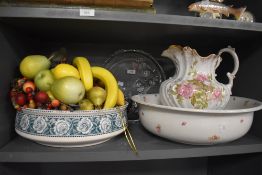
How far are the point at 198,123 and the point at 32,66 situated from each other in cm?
39

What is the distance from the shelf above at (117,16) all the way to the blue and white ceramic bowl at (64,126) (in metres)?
0.19

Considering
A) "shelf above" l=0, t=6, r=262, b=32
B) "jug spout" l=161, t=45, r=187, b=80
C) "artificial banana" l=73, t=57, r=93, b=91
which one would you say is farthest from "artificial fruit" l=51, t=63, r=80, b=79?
"jug spout" l=161, t=45, r=187, b=80

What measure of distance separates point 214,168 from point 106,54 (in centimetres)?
56

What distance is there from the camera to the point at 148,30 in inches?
22.2

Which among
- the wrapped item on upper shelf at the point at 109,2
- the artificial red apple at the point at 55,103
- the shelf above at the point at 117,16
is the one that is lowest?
the artificial red apple at the point at 55,103

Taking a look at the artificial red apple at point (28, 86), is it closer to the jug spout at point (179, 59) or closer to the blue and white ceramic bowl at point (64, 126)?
the blue and white ceramic bowl at point (64, 126)

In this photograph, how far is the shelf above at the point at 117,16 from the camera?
1.45 feet

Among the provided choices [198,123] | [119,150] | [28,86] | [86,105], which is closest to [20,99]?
[28,86]

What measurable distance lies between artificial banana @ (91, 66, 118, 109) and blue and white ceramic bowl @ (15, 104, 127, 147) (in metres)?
0.04

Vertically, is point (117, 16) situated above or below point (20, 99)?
above

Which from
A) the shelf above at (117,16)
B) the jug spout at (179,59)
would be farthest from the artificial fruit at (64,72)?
the jug spout at (179,59)

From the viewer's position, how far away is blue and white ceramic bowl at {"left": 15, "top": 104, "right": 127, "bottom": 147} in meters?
0.47

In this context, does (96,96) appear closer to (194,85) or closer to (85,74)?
(85,74)

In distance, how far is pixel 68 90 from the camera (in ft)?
1.55
